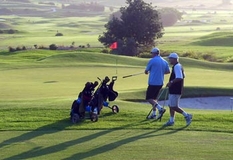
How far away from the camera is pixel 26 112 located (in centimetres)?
1620

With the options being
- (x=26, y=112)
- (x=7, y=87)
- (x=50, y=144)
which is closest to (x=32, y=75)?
(x=7, y=87)

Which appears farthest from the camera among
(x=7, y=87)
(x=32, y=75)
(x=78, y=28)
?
Answer: (x=78, y=28)

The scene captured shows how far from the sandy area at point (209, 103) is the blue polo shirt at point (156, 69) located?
21.3 feet

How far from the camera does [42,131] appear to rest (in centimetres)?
1364

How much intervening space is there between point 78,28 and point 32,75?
12476 centimetres

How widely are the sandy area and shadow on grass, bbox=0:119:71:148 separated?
791 cm

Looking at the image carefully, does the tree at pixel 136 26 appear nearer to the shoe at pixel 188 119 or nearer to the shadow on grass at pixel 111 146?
the shoe at pixel 188 119

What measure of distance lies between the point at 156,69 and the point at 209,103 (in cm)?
769

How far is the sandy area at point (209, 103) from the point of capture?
21500 mm

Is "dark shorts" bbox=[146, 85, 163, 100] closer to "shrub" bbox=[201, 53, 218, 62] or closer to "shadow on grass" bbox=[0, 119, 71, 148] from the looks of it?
"shadow on grass" bbox=[0, 119, 71, 148]

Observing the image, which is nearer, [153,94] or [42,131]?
[42,131]

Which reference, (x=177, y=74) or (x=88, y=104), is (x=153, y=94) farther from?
(x=88, y=104)

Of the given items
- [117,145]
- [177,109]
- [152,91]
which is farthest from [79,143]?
[152,91]

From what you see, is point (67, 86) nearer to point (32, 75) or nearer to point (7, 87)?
point (7, 87)
